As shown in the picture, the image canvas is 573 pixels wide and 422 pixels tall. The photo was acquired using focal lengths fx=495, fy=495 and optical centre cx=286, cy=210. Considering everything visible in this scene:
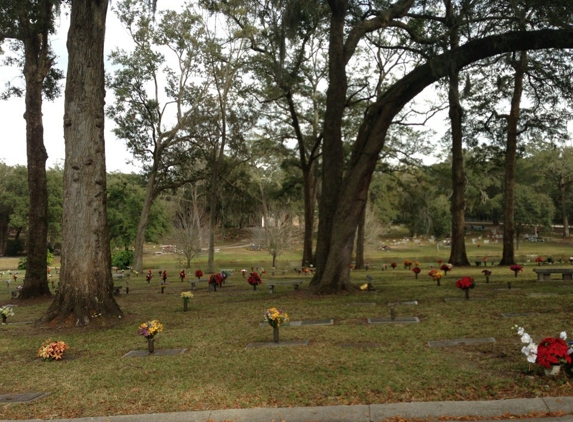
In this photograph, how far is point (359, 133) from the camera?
14523 millimetres

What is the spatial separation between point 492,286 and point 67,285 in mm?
11129

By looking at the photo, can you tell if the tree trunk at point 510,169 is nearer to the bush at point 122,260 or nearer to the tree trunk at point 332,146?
the tree trunk at point 332,146

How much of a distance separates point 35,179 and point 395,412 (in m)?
15.1

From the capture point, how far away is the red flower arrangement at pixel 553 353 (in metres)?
5.54

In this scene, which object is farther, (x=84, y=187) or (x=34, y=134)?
(x=34, y=134)

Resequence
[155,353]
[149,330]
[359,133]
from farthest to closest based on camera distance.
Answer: [359,133] → [155,353] → [149,330]

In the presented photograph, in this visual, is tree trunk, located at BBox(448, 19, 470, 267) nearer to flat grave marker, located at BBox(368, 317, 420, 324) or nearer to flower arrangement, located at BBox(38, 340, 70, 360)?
flat grave marker, located at BBox(368, 317, 420, 324)

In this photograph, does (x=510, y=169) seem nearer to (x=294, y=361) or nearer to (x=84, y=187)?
(x=84, y=187)

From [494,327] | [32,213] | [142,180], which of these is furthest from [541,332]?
[142,180]

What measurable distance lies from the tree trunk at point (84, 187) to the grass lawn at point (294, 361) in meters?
0.63

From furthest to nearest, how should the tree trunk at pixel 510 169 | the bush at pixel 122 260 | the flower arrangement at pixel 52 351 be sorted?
the bush at pixel 122 260 < the tree trunk at pixel 510 169 < the flower arrangement at pixel 52 351

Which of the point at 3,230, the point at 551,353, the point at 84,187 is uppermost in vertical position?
the point at 84,187

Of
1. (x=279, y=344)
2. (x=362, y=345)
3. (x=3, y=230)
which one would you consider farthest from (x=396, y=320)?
(x=3, y=230)

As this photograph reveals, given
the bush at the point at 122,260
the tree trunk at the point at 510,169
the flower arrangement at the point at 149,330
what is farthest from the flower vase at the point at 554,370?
the bush at the point at 122,260
